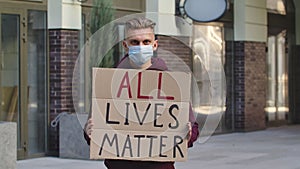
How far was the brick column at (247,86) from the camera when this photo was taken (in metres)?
18.3

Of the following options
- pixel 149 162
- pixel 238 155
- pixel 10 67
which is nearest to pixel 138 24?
pixel 149 162

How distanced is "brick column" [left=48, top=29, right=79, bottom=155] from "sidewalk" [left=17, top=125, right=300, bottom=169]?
0.50 meters

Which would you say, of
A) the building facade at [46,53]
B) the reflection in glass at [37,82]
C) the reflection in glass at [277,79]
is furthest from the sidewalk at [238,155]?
the reflection in glass at [277,79]

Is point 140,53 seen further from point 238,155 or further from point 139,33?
point 238,155

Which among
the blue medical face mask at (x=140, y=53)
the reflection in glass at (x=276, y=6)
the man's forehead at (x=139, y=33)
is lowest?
the blue medical face mask at (x=140, y=53)

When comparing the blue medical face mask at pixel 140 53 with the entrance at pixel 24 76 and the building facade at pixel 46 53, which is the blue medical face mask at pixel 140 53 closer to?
the building facade at pixel 46 53

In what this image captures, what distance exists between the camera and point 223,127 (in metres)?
18.1

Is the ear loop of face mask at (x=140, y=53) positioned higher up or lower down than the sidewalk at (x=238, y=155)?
higher up

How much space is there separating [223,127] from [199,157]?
5011mm

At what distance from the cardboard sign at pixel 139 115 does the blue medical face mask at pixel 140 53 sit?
68mm

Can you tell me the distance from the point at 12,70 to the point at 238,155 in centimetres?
449

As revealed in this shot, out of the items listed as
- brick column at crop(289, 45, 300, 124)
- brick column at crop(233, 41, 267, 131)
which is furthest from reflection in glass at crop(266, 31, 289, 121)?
brick column at crop(233, 41, 267, 131)

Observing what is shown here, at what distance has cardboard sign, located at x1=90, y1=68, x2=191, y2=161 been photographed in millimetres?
4023

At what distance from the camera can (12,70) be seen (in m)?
12.3
